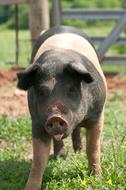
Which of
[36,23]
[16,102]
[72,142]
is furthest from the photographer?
[36,23]

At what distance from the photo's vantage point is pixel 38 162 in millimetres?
4527

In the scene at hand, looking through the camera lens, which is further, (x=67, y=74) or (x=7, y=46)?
(x=7, y=46)

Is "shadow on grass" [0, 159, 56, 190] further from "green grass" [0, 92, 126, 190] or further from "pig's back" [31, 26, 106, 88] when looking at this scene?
"pig's back" [31, 26, 106, 88]

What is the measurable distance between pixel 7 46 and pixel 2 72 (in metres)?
7.97

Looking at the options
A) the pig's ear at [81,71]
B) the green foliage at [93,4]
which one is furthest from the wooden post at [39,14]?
the green foliage at [93,4]

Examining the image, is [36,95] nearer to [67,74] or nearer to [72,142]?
[67,74]

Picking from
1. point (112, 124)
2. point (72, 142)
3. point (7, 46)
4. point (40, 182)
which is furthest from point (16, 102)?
point (7, 46)

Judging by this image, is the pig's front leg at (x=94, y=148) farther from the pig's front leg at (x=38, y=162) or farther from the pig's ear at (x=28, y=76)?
the pig's ear at (x=28, y=76)

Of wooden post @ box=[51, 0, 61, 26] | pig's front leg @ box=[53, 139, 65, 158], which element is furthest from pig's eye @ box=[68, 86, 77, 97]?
wooden post @ box=[51, 0, 61, 26]

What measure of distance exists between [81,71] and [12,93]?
4221mm

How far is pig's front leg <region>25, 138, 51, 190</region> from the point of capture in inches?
178

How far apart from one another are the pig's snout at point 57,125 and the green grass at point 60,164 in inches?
21.9

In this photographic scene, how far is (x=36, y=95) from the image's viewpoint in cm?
427

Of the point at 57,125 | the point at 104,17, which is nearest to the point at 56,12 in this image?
the point at 104,17
